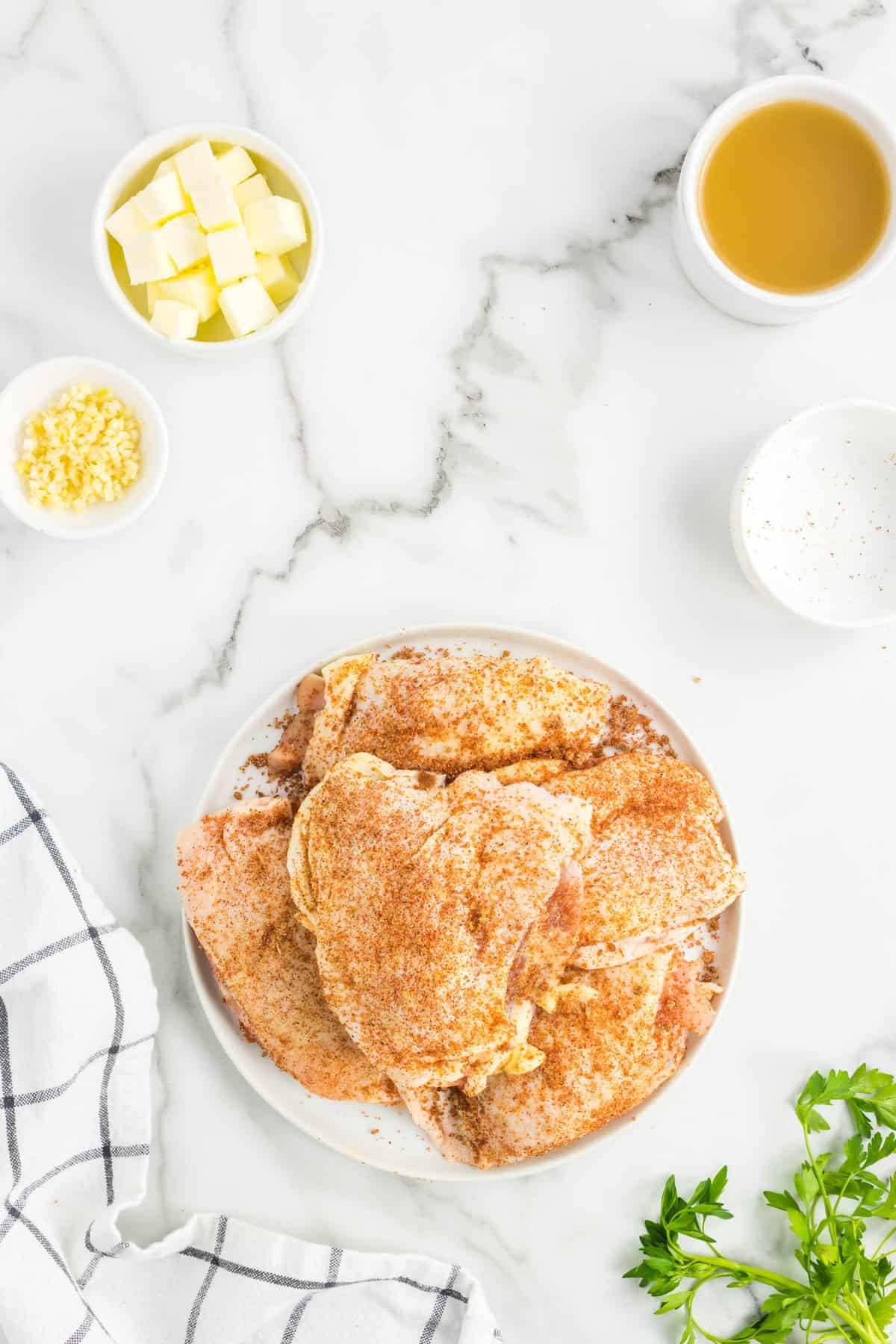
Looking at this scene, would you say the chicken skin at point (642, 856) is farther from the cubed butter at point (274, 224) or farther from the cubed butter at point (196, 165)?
the cubed butter at point (196, 165)

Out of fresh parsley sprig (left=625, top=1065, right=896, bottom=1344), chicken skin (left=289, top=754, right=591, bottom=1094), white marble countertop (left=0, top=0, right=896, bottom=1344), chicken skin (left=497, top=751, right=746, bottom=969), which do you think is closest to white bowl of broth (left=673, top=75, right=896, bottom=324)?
white marble countertop (left=0, top=0, right=896, bottom=1344)

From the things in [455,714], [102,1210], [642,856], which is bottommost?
[102,1210]

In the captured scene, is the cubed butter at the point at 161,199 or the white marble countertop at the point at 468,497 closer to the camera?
the cubed butter at the point at 161,199

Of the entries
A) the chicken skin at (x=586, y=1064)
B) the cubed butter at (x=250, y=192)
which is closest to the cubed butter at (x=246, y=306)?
the cubed butter at (x=250, y=192)

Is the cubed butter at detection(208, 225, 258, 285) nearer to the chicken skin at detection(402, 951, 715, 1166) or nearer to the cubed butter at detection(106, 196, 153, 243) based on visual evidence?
the cubed butter at detection(106, 196, 153, 243)

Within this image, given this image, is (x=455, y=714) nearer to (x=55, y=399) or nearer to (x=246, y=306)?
(x=246, y=306)

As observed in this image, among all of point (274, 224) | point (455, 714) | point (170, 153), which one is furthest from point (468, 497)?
point (170, 153)
